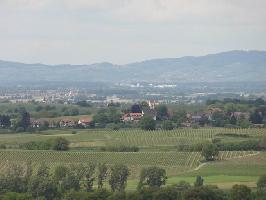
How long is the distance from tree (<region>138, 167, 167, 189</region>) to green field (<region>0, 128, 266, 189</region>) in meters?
0.85

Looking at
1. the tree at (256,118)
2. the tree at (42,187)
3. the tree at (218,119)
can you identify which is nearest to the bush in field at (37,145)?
the tree at (42,187)

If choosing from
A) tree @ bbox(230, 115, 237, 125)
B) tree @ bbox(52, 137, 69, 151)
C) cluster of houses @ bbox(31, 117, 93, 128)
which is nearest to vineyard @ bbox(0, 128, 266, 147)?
tree @ bbox(52, 137, 69, 151)

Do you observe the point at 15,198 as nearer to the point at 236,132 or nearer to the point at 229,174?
the point at 229,174

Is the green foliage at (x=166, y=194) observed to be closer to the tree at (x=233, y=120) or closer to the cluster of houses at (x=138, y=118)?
the cluster of houses at (x=138, y=118)

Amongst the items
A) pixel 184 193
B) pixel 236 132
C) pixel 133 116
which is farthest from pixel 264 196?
pixel 133 116

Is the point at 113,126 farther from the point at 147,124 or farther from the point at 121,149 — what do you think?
the point at 121,149

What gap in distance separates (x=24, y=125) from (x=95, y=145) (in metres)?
21.6

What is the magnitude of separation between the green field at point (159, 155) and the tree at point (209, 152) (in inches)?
20.1

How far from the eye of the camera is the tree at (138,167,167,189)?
164 feet

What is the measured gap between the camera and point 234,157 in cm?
6281

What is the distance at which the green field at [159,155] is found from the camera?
55556 millimetres

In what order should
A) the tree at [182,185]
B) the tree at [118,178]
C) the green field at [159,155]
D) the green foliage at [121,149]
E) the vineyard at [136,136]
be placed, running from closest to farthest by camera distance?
the tree at [182,185], the tree at [118,178], the green field at [159,155], the green foliage at [121,149], the vineyard at [136,136]

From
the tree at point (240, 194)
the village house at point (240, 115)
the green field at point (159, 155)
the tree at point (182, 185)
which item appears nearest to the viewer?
the tree at point (240, 194)

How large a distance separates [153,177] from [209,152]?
1294 cm
